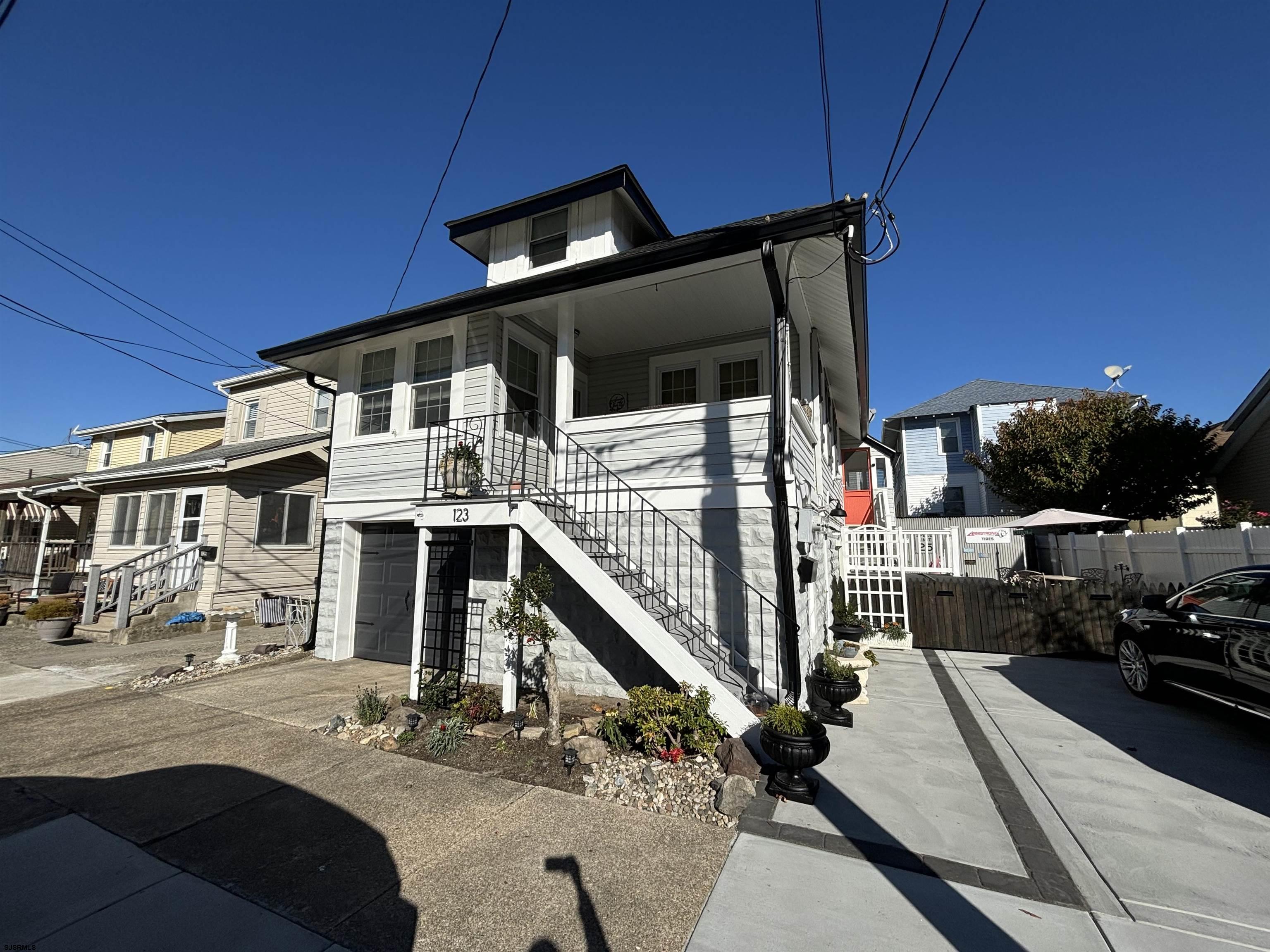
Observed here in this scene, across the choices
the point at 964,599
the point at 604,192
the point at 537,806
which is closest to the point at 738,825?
the point at 537,806

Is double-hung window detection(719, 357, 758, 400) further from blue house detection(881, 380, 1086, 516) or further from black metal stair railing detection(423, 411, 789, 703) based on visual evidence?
blue house detection(881, 380, 1086, 516)

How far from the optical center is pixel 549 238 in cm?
954

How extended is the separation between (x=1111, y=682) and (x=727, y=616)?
18.5ft

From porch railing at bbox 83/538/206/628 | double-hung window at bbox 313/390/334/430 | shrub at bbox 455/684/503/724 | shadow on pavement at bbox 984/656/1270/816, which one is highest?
double-hung window at bbox 313/390/334/430

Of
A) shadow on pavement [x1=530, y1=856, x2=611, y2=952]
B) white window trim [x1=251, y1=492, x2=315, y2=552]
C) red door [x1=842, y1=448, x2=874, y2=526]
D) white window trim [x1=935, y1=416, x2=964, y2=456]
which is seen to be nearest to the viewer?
shadow on pavement [x1=530, y1=856, x2=611, y2=952]

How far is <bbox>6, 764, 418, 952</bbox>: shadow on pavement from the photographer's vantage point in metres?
2.82

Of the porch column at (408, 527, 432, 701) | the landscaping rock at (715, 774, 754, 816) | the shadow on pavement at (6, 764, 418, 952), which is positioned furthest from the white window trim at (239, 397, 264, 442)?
the landscaping rock at (715, 774, 754, 816)

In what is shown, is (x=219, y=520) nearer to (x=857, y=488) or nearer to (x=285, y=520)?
(x=285, y=520)

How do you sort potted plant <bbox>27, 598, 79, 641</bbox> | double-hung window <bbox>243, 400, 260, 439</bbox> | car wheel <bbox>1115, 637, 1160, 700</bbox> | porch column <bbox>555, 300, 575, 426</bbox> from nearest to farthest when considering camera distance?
1. car wheel <bbox>1115, 637, 1160, 700</bbox>
2. porch column <bbox>555, 300, 575, 426</bbox>
3. potted plant <bbox>27, 598, 79, 641</bbox>
4. double-hung window <bbox>243, 400, 260, 439</bbox>

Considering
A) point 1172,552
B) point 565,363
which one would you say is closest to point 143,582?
point 565,363

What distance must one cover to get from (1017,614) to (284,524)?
16.5m

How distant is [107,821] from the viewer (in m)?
3.72

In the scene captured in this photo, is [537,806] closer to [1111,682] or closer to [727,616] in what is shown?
[727,616]

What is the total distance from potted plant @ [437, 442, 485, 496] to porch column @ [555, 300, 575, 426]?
1.25m
